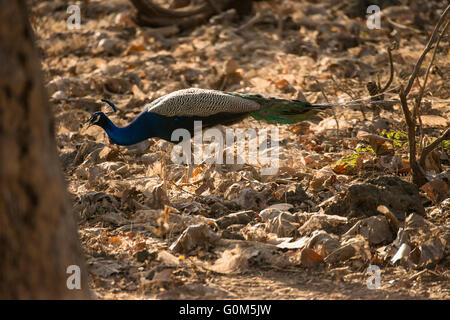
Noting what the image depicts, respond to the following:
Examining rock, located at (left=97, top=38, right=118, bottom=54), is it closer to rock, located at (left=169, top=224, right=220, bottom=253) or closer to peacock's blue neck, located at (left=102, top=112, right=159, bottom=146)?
peacock's blue neck, located at (left=102, top=112, right=159, bottom=146)

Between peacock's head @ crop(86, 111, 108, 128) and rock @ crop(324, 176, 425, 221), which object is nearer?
rock @ crop(324, 176, 425, 221)

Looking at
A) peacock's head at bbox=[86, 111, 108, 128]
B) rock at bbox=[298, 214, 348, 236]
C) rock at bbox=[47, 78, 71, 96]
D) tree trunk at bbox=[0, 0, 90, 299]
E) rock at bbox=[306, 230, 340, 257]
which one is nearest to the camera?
tree trunk at bbox=[0, 0, 90, 299]

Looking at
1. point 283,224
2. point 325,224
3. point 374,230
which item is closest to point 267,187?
point 283,224

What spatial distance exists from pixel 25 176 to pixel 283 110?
3.12 m

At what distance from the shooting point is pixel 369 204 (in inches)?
151

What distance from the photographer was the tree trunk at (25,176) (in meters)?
1.90

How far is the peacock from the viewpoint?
4.78m

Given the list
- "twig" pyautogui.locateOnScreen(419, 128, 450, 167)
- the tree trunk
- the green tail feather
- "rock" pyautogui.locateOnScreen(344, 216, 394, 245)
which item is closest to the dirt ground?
"rock" pyautogui.locateOnScreen(344, 216, 394, 245)

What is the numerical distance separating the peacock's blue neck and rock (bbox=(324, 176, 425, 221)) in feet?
5.44

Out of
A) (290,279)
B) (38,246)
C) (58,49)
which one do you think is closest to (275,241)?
(290,279)

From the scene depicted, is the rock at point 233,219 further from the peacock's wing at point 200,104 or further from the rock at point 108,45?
the rock at point 108,45

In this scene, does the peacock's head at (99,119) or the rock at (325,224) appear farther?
the peacock's head at (99,119)

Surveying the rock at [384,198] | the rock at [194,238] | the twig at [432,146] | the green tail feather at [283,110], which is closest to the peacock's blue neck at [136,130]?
the green tail feather at [283,110]
